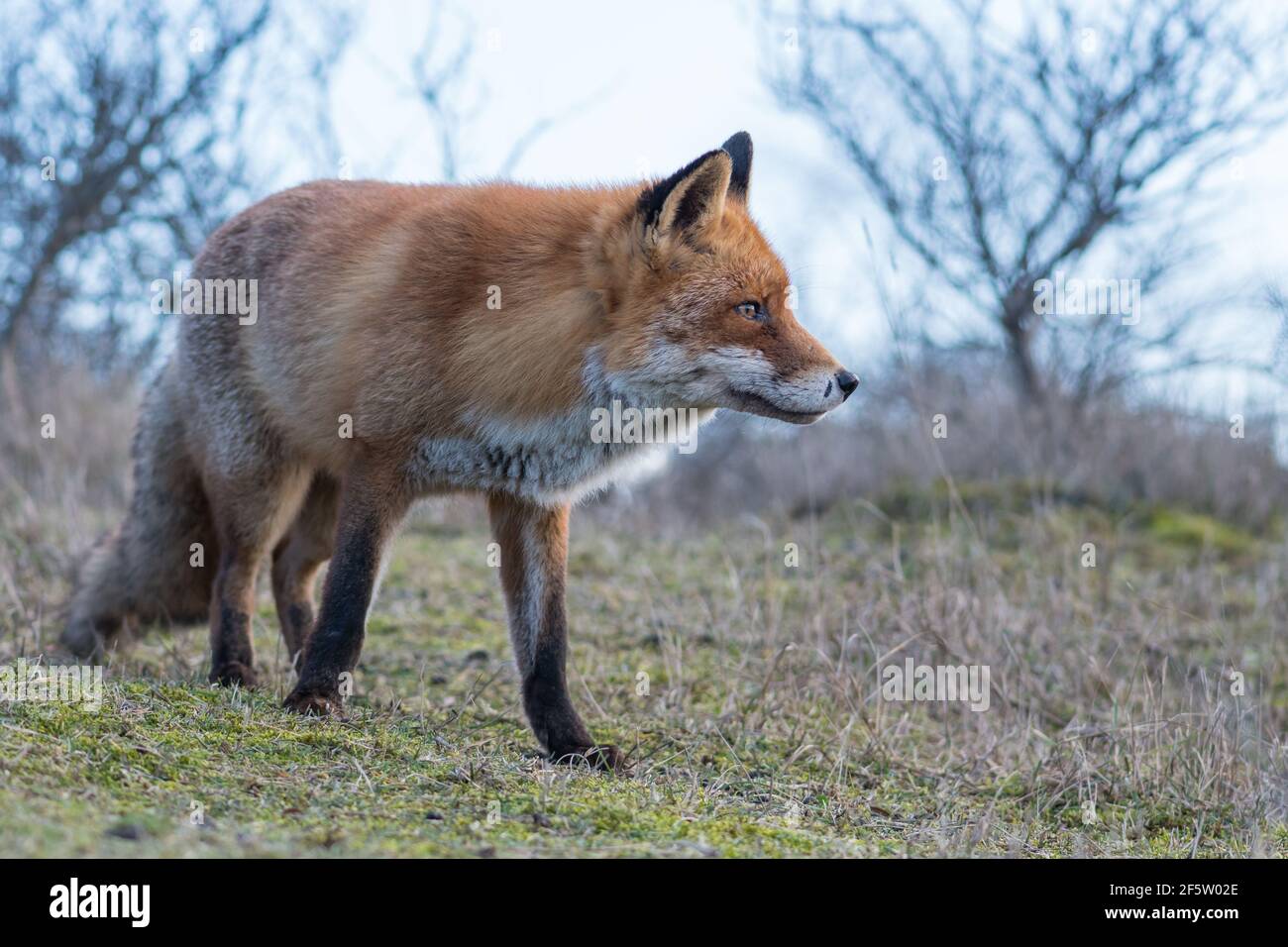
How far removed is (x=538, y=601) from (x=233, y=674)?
4.10 feet

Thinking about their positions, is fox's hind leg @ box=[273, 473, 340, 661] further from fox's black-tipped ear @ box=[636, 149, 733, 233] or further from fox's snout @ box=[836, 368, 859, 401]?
fox's snout @ box=[836, 368, 859, 401]

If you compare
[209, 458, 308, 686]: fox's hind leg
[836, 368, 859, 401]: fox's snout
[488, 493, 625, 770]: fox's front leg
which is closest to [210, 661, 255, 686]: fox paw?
[209, 458, 308, 686]: fox's hind leg

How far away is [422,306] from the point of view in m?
3.99

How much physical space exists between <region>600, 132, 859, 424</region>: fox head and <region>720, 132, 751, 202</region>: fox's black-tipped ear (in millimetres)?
406

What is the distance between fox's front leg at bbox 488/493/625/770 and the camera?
13.2 feet

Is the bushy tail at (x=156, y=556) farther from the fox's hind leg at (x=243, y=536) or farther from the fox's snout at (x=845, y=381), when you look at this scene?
the fox's snout at (x=845, y=381)

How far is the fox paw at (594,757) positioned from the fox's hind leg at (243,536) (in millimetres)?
1373

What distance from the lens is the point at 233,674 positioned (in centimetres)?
452

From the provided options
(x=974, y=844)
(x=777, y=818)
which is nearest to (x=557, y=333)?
(x=777, y=818)

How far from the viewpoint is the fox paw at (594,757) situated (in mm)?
3791

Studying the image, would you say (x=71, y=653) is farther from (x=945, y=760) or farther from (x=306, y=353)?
(x=945, y=760)

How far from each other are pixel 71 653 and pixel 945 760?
136 inches

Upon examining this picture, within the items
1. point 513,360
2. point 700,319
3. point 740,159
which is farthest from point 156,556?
point 740,159

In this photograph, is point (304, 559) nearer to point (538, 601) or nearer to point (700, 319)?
point (538, 601)
